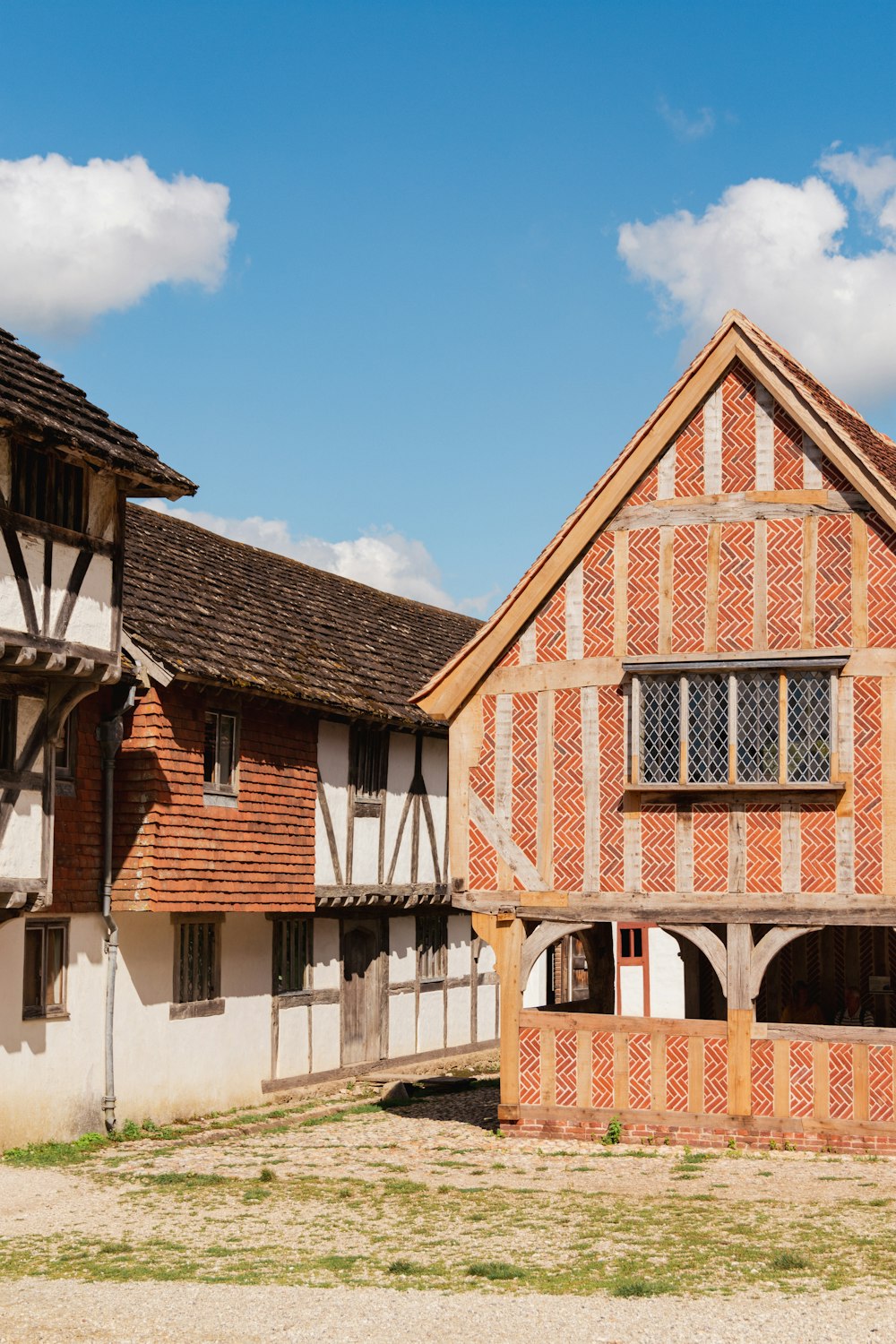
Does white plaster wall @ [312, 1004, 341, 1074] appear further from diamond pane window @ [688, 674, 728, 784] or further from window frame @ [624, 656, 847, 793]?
diamond pane window @ [688, 674, 728, 784]

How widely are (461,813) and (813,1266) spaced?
9230 millimetres

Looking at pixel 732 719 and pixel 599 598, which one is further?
pixel 599 598

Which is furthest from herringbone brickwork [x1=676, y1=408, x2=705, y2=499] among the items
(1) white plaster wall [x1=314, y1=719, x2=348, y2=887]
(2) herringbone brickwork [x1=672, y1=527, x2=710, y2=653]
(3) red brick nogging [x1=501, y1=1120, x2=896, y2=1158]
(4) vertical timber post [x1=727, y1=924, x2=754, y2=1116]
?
(1) white plaster wall [x1=314, y1=719, x2=348, y2=887]

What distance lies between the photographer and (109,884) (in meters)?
20.9

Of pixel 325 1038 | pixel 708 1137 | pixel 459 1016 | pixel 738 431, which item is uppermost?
A: pixel 738 431

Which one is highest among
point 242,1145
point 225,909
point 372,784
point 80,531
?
point 80,531

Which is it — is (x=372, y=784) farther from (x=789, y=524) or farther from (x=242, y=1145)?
(x=789, y=524)

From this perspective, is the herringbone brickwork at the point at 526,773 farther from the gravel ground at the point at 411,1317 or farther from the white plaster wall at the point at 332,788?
the gravel ground at the point at 411,1317

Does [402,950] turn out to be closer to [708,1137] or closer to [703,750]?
[708,1137]

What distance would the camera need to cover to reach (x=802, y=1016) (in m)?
24.2

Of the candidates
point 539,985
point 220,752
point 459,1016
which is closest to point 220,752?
point 220,752

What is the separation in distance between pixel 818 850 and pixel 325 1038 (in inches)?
414

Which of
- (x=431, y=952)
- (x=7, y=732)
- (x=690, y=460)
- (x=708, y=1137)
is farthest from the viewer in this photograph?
(x=431, y=952)

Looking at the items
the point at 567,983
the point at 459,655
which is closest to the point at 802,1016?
the point at 459,655
